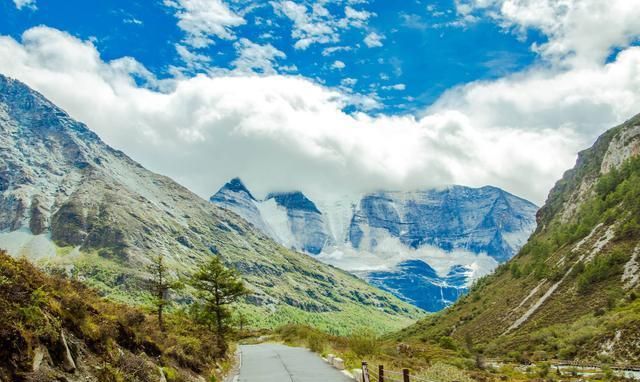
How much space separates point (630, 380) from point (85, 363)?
41713 millimetres

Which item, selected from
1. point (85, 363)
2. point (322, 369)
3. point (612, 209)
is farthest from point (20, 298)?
point (612, 209)

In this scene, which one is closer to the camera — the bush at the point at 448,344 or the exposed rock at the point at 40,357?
the exposed rock at the point at 40,357

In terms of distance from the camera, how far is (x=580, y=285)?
90.5 meters

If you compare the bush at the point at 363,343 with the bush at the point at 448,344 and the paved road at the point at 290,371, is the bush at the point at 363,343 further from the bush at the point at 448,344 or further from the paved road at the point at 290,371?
the bush at the point at 448,344

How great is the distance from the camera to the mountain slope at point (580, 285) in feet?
220

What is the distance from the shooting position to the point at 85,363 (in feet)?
42.9

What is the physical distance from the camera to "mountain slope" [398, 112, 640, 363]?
220 feet

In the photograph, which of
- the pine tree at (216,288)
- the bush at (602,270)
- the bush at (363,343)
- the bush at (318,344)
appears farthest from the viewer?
the bush at (602,270)

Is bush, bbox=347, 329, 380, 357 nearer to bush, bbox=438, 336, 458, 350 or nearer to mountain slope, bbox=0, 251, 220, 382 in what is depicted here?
mountain slope, bbox=0, 251, 220, 382

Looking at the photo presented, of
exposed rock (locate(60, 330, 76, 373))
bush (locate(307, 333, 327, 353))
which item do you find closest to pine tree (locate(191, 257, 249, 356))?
bush (locate(307, 333, 327, 353))

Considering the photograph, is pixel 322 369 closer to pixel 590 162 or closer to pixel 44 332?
pixel 44 332

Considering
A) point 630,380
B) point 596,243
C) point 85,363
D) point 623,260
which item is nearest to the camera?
point 85,363

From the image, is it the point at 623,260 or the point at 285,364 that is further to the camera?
the point at 623,260

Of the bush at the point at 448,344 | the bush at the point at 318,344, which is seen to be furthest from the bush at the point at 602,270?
the bush at the point at 318,344
